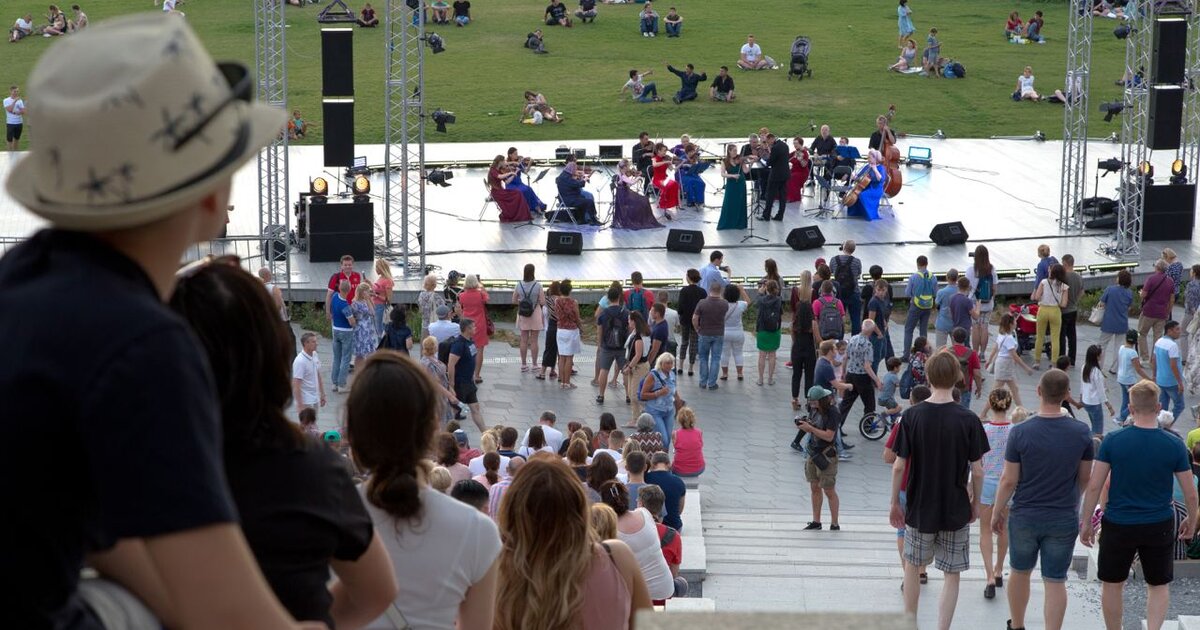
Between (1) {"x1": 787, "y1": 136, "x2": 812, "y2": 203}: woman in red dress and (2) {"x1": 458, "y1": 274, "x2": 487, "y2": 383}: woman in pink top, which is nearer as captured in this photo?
(2) {"x1": 458, "y1": 274, "x2": 487, "y2": 383}: woman in pink top

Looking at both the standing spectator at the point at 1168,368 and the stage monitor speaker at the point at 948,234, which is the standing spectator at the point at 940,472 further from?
the stage monitor speaker at the point at 948,234

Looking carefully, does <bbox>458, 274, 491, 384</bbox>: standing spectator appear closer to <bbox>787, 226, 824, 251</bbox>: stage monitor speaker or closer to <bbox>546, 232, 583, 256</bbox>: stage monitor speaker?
<bbox>546, 232, 583, 256</bbox>: stage monitor speaker

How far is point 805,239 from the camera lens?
20875 mm

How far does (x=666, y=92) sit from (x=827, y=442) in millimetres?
24483

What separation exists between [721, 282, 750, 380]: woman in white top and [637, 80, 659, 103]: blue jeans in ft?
61.7

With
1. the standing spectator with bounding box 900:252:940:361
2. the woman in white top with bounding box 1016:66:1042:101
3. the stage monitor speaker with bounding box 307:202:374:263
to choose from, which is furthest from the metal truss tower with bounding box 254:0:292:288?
the woman in white top with bounding box 1016:66:1042:101

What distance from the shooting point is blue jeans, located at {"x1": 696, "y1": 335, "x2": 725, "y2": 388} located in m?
16.0

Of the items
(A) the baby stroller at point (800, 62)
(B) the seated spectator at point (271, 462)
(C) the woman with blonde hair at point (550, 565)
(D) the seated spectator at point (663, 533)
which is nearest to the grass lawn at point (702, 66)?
(A) the baby stroller at point (800, 62)

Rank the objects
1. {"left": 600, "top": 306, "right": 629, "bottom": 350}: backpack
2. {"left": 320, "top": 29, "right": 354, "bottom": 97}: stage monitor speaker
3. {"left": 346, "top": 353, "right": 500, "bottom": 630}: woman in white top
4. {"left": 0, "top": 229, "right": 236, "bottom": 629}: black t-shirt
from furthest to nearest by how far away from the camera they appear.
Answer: {"left": 320, "top": 29, "right": 354, "bottom": 97}: stage monitor speaker, {"left": 600, "top": 306, "right": 629, "bottom": 350}: backpack, {"left": 346, "top": 353, "right": 500, "bottom": 630}: woman in white top, {"left": 0, "top": 229, "right": 236, "bottom": 629}: black t-shirt

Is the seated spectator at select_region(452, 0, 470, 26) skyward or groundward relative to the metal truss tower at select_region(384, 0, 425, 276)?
skyward

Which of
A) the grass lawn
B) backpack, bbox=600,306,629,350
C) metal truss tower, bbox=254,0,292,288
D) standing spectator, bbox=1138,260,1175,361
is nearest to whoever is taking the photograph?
backpack, bbox=600,306,629,350

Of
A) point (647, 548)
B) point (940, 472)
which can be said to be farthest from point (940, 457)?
point (647, 548)

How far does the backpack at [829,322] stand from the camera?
50.6 feet

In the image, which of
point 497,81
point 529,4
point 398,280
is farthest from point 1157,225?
point 529,4
